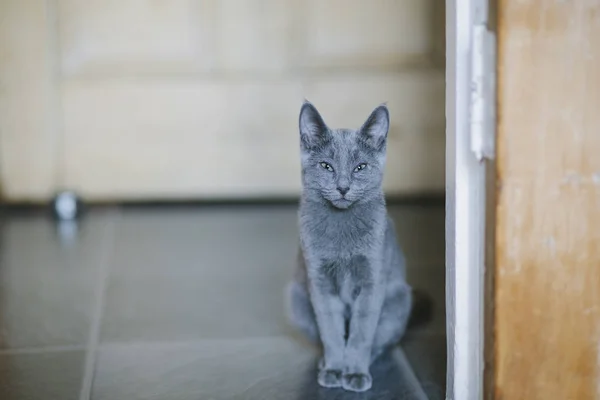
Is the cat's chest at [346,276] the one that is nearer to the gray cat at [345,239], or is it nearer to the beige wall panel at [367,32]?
the gray cat at [345,239]

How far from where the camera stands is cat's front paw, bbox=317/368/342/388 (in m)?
1.24

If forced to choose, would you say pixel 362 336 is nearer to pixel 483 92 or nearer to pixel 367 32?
pixel 483 92

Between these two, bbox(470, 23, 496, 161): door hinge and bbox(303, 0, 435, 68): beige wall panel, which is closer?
bbox(470, 23, 496, 161): door hinge

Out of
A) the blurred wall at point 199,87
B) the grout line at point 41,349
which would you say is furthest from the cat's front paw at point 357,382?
the blurred wall at point 199,87

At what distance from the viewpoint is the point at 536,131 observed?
0.96 meters

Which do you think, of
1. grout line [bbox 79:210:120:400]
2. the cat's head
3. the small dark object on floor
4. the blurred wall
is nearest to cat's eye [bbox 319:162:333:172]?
the cat's head

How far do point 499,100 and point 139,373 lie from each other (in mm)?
744

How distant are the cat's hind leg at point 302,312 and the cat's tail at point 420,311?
0.74 ft

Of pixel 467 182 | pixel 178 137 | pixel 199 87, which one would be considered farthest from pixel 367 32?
pixel 467 182

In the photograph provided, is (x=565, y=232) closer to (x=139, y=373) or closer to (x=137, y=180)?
(x=139, y=373)

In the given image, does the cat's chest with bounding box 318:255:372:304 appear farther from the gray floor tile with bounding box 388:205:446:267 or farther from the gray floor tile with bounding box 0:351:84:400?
the gray floor tile with bounding box 388:205:446:267

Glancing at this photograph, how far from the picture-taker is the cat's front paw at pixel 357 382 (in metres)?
1.22

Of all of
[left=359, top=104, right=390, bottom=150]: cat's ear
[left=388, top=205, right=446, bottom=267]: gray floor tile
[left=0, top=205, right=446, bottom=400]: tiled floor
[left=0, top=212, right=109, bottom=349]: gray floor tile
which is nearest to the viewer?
[left=359, top=104, right=390, bottom=150]: cat's ear

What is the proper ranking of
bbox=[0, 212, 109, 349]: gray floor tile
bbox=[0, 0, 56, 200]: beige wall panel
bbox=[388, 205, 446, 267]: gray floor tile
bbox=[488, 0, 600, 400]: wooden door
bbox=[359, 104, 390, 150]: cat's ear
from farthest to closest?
bbox=[0, 0, 56, 200]: beige wall panel → bbox=[388, 205, 446, 267]: gray floor tile → bbox=[0, 212, 109, 349]: gray floor tile → bbox=[359, 104, 390, 150]: cat's ear → bbox=[488, 0, 600, 400]: wooden door
